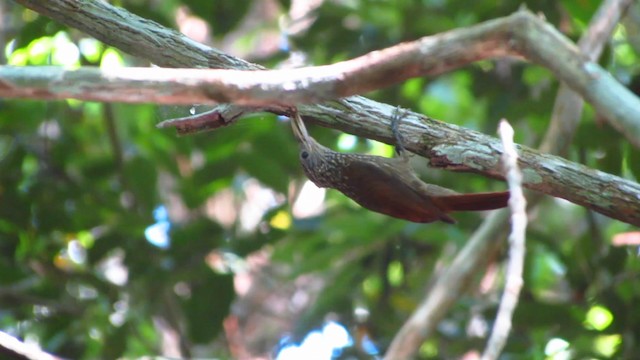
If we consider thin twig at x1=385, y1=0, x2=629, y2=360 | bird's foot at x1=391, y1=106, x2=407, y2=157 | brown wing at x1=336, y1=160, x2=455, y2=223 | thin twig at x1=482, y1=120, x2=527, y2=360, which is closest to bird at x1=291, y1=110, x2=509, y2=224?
brown wing at x1=336, y1=160, x2=455, y2=223

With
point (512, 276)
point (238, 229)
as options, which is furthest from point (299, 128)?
point (238, 229)

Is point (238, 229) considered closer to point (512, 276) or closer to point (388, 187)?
point (388, 187)

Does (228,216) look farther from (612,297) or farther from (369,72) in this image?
(369,72)

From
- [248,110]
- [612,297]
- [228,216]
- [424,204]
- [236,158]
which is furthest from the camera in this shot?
[228,216]

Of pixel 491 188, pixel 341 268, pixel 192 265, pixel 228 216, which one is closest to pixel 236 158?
pixel 192 265

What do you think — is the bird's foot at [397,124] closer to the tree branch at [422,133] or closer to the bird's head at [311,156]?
the tree branch at [422,133]

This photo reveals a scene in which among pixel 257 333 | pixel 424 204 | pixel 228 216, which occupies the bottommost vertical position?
pixel 424 204
